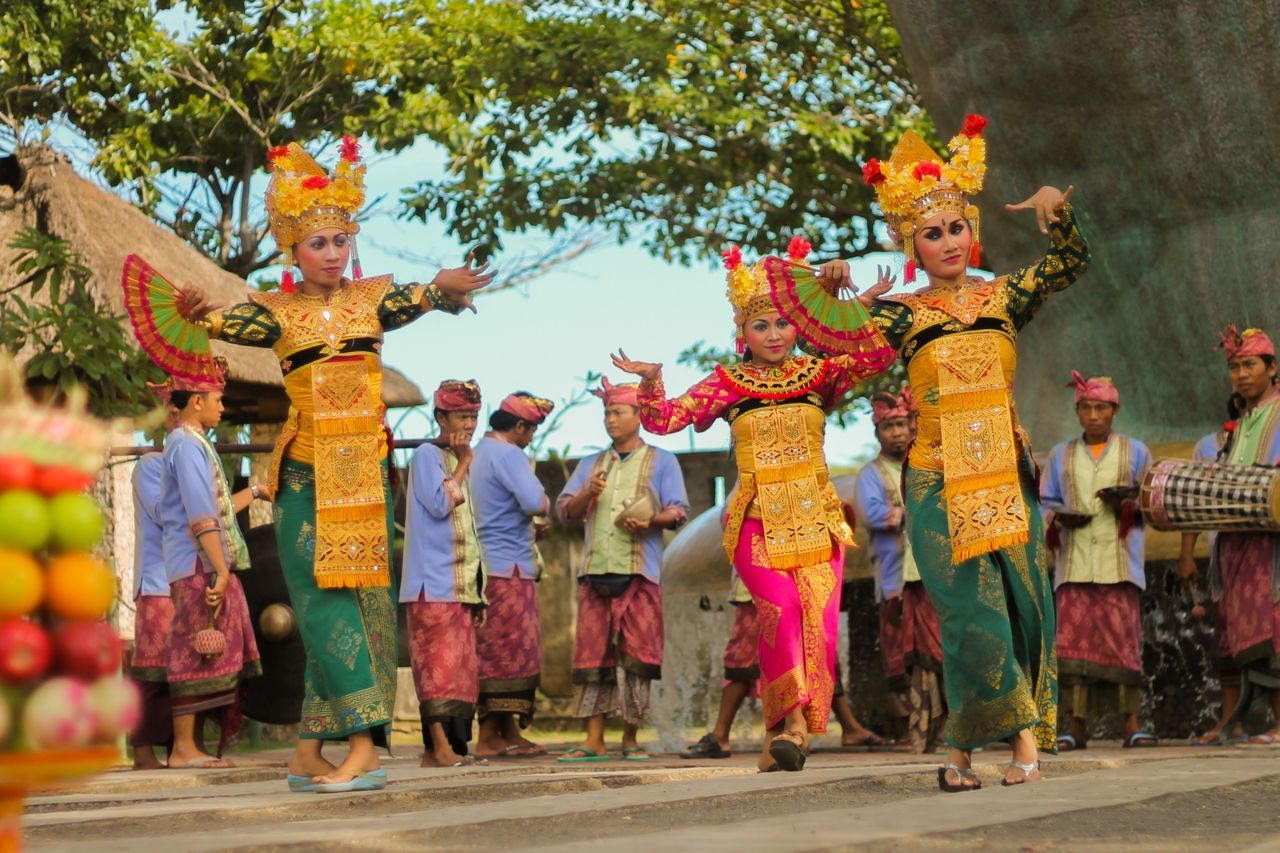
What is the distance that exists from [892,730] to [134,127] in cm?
999

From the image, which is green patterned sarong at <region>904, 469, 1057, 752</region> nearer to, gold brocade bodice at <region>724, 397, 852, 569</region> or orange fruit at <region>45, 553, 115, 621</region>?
gold brocade bodice at <region>724, 397, 852, 569</region>

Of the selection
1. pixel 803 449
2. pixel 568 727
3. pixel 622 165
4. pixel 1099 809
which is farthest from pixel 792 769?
pixel 622 165

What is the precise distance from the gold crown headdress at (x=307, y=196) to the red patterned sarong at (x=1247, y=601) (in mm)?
4695

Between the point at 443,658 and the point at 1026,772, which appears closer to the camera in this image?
the point at 1026,772

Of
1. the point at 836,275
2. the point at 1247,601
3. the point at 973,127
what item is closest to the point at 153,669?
the point at 836,275

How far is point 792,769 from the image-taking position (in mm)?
6773

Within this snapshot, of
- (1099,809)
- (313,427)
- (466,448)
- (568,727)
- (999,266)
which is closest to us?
(1099,809)

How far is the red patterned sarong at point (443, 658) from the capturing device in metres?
8.66

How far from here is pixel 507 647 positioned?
9.41 m

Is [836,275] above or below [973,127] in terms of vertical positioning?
below

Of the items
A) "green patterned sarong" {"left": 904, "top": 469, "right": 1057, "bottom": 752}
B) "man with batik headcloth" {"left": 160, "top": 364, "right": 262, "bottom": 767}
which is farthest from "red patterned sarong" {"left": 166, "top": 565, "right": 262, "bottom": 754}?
"green patterned sarong" {"left": 904, "top": 469, "right": 1057, "bottom": 752}

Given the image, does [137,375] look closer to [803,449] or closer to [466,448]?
[466,448]

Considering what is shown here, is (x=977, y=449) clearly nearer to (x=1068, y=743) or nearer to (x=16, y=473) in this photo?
(x=1068, y=743)

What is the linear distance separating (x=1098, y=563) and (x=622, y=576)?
7.60 ft
